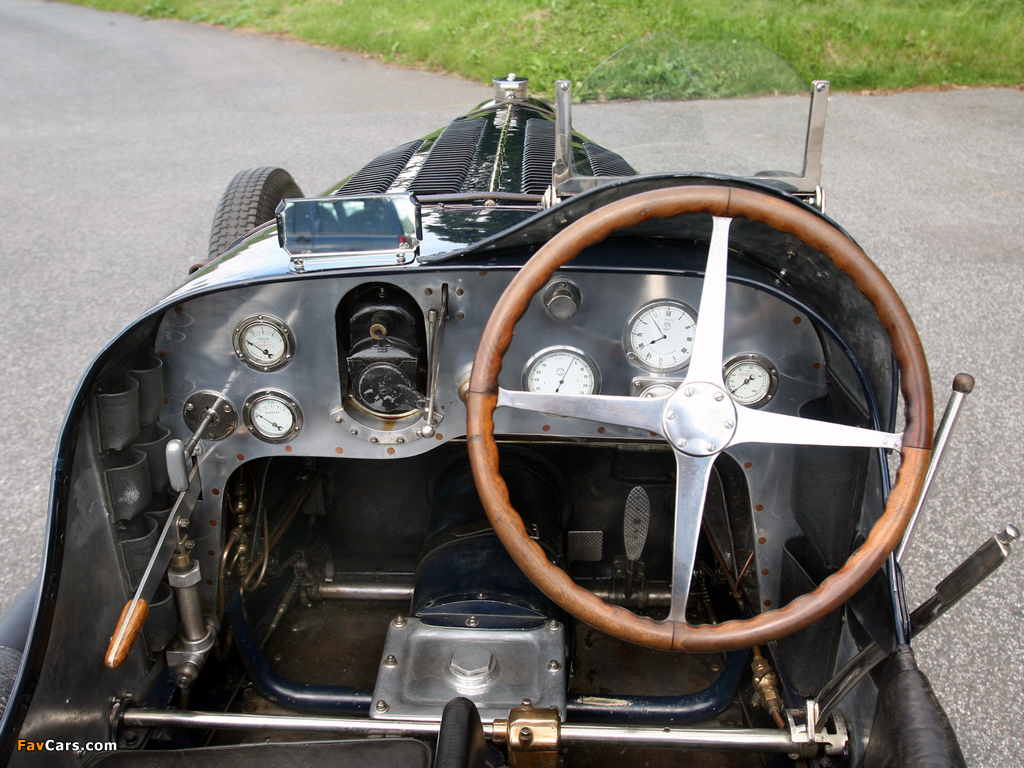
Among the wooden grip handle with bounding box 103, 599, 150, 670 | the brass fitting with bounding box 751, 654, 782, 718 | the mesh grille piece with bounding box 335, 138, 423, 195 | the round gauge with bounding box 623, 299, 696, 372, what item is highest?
the mesh grille piece with bounding box 335, 138, 423, 195

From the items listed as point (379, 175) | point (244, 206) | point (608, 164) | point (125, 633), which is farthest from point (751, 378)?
point (244, 206)

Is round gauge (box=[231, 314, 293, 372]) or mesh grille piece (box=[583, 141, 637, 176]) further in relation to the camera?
mesh grille piece (box=[583, 141, 637, 176])

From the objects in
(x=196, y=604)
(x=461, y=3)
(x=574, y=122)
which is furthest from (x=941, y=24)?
(x=196, y=604)

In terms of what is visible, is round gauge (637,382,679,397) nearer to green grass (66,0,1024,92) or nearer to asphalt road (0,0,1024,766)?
asphalt road (0,0,1024,766)

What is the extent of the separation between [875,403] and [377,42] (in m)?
9.64

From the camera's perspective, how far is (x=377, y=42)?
9875 millimetres

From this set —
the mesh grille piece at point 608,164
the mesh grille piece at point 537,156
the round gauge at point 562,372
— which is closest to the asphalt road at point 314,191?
the mesh grille piece at point 608,164

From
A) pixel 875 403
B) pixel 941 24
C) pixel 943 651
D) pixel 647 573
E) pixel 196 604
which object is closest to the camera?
pixel 875 403

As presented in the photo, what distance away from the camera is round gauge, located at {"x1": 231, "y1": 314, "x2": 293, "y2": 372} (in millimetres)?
1744

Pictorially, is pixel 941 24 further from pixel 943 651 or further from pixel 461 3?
pixel 943 651

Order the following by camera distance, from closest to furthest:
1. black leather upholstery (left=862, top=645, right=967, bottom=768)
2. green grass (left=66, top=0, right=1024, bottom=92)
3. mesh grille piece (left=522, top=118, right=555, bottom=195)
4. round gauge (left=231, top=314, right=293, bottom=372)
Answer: black leather upholstery (left=862, top=645, right=967, bottom=768), round gauge (left=231, top=314, right=293, bottom=372), mesh grille piece (left=522, top=118, right=555, bottom=195), green grass (left=66, top=0, right=1024, bottom=92)

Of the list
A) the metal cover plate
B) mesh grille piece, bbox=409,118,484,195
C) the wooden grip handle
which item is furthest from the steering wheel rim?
mesh grille piece, bbox=409,118,484,195

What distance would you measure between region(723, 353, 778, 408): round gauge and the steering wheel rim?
0.27 meters

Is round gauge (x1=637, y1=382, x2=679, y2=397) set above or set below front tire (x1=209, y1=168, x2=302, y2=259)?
below
